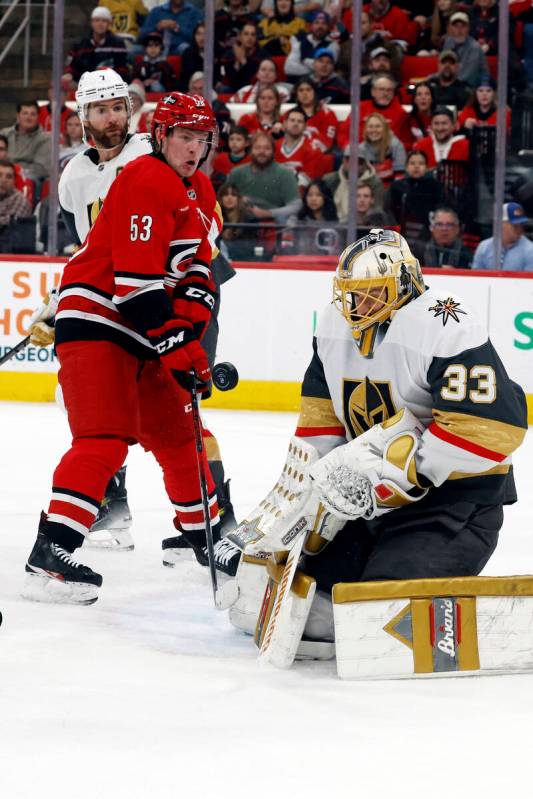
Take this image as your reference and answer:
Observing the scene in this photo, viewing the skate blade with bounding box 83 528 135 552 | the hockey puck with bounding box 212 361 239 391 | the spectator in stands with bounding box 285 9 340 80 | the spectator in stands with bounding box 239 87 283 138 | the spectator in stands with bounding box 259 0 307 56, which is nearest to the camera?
the hockey puck with bounding box 212 361 239 391

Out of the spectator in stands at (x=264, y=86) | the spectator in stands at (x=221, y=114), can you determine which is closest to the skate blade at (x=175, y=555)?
the spectator in stands at (x=221, y=114)

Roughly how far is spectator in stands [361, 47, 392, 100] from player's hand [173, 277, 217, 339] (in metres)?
3.81

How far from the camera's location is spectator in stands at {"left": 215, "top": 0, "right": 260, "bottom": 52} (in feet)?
22.6

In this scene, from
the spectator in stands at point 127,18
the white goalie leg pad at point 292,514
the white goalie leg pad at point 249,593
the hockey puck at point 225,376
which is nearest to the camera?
the white goalie leg pad at point 292,514

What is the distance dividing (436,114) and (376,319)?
4.55 meters

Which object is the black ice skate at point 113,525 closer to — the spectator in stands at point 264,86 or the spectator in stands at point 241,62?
the spectator in stands at point 241,62

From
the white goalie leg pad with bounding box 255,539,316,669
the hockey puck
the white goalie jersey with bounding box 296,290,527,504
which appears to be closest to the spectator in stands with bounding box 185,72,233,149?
the hockey puck

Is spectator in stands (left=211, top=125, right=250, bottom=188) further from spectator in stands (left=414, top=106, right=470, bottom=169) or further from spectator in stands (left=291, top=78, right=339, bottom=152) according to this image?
spectator in stands (left=414, top=106, right=470, bottom=169)

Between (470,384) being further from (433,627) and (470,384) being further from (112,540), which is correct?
(112,540)

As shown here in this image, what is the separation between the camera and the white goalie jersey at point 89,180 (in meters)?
3.54

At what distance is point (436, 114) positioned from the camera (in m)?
6.84

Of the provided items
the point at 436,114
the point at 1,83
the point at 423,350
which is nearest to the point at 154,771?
the point at 423,350

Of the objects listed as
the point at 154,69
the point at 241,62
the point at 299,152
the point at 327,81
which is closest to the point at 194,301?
the point at 299,152

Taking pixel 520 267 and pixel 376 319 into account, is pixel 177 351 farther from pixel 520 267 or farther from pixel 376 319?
pixel 520 267
